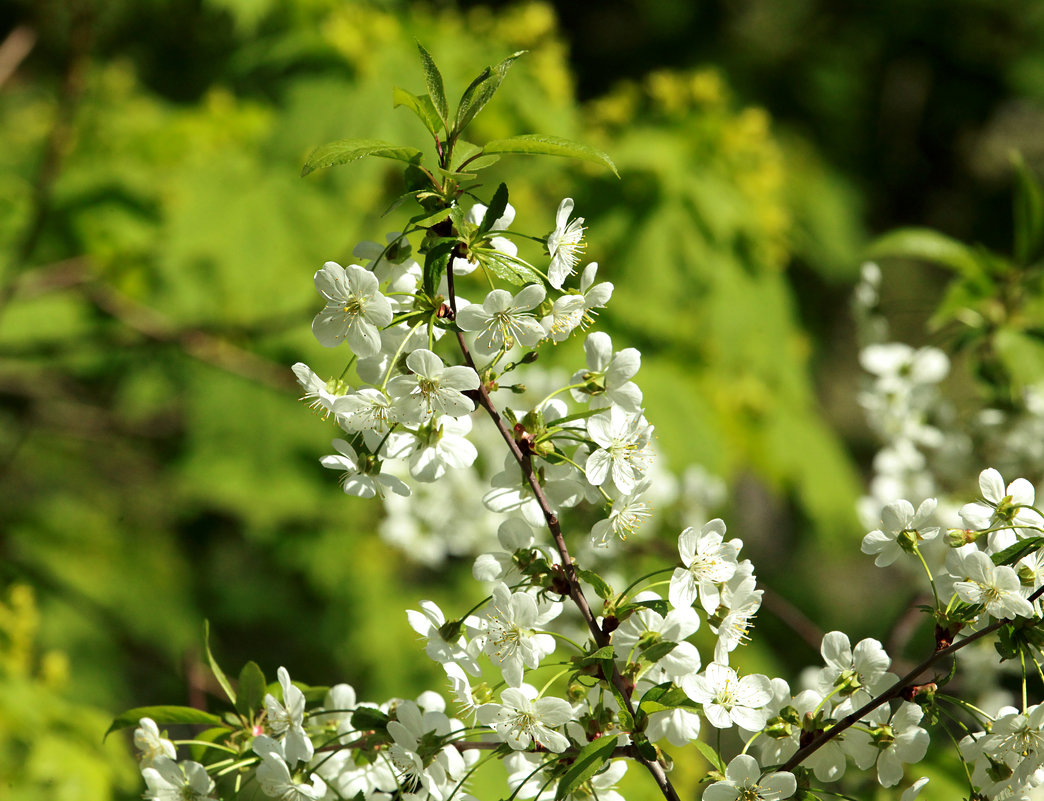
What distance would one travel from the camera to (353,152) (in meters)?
0.86

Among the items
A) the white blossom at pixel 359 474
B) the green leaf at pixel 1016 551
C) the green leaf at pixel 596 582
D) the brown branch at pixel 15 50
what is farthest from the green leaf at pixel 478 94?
the brown branch at pixel 15 50

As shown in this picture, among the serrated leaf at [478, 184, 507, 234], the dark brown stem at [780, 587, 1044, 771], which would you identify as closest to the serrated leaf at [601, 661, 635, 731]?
the dark brown stem at [780, 587, 1044, 771]

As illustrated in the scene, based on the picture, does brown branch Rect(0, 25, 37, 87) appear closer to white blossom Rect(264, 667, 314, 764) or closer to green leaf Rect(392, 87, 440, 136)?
green leaf Rect(392, 87, 440, 136)

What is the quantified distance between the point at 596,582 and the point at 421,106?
50 cm

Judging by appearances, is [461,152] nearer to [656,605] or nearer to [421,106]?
[421,106]

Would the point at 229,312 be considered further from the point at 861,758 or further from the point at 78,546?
the point at 861,758

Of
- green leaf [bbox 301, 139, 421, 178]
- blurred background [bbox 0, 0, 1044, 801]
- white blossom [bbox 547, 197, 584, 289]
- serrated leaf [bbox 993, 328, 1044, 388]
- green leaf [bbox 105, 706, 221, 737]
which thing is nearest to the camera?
green leaf [bbox 301, 139, 421, 178]

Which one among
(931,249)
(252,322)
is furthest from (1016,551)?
(252,322)

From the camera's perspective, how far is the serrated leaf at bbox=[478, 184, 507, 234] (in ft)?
2.89

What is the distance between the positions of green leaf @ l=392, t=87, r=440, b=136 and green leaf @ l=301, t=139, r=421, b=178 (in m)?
0.05

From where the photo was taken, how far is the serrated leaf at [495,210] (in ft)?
2.89

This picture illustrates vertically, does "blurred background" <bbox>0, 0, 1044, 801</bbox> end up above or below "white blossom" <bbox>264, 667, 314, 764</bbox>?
below

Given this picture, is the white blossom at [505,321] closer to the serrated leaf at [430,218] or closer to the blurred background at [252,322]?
the serrated leaf at [430,218]

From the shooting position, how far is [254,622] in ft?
13.9
